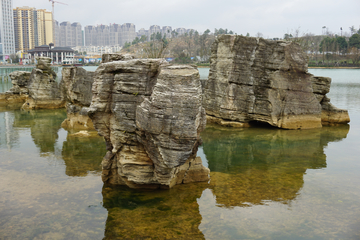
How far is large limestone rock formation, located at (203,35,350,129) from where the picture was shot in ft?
60.5

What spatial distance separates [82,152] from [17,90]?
21189 mm

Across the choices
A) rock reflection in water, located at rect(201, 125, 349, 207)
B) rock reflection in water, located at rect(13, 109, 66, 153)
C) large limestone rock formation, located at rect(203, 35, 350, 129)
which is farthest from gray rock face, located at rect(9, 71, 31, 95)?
rock reflection in water, located at rect(201, 125, 349, 207)

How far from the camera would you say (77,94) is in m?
19.5

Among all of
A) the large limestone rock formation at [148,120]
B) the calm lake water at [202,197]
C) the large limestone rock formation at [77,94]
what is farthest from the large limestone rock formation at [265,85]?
the large limestone rock formation at [148,120]

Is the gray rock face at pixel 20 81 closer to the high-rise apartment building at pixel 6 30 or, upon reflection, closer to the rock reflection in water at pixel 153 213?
the rock reflection in water at pixel 153 213

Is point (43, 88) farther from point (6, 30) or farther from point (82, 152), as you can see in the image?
point (6, 30)

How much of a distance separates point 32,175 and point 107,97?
4646 mm

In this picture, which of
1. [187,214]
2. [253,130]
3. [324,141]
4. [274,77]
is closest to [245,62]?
[274,77]

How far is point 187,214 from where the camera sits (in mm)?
8578

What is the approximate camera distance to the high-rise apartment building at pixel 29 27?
172625 millimetres

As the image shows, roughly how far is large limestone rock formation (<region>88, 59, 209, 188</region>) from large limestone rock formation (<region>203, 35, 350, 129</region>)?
366 inches

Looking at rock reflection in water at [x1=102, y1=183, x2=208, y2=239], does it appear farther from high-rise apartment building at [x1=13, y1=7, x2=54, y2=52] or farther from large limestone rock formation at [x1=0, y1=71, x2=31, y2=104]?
high-rise apartment building at [x1=13, y1=7, x2=54, y2=52]

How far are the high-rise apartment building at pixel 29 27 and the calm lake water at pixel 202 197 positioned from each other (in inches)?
7143

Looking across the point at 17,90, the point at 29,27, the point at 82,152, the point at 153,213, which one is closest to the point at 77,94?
the point at 82,152
